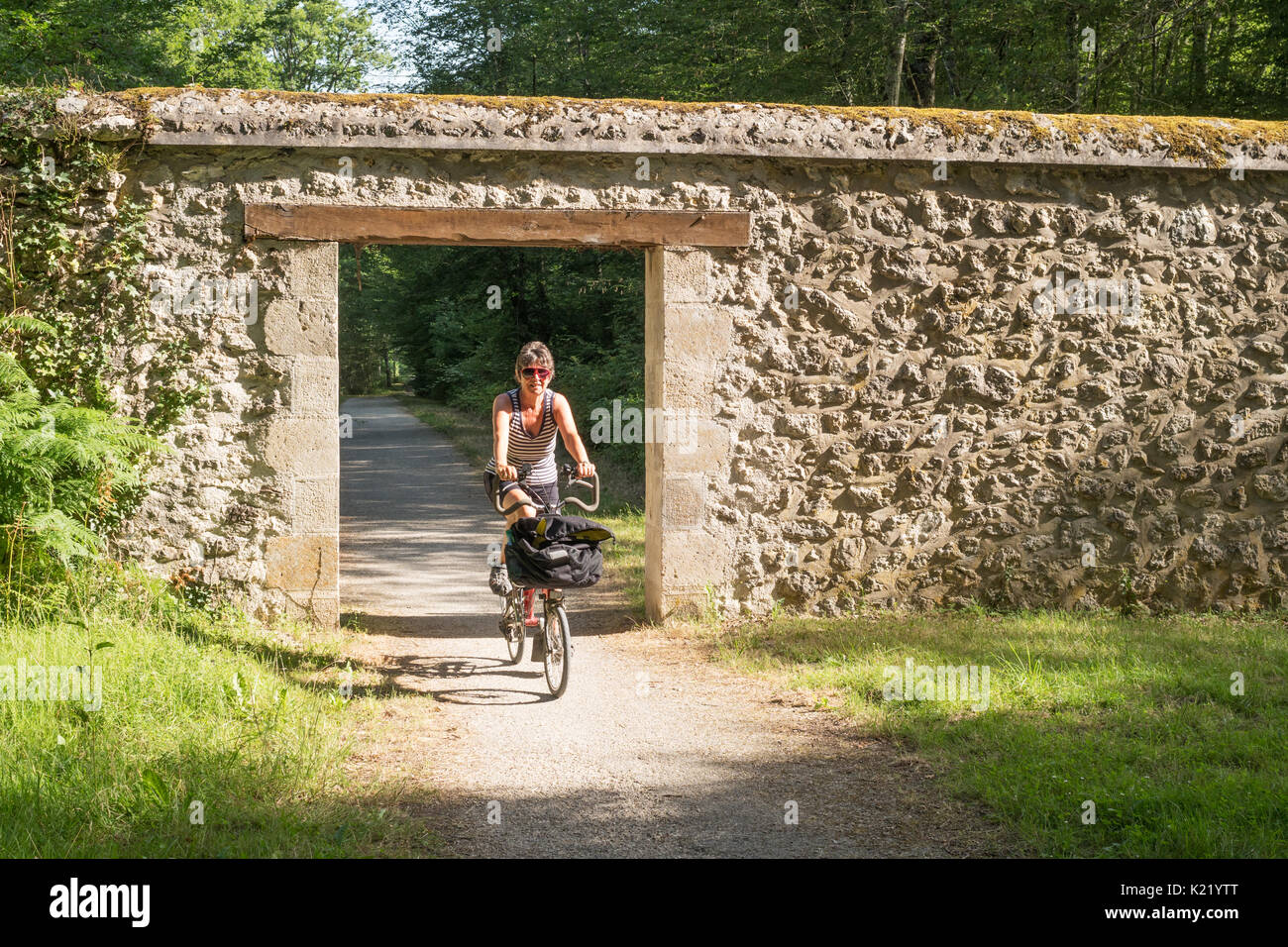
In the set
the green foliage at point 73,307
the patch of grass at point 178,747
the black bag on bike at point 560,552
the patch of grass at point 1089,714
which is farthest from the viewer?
the green foliage at point 73,307

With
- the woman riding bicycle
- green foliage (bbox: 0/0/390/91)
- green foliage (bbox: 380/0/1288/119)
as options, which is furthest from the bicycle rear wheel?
green foliage (bbox: 380/0/1288/119)

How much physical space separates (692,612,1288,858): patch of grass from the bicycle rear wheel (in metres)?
1.24

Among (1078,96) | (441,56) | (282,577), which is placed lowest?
(282,577)

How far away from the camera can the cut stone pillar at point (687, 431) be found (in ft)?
24.0

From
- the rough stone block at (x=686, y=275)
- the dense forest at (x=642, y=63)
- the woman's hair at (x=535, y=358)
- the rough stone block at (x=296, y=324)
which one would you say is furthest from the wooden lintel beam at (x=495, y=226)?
the dense forest at (x=642, y=63)

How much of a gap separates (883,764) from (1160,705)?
170 cm

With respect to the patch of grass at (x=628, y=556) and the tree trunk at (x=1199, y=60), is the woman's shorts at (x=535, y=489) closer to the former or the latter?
the patch of grass at (x=628, y=556)

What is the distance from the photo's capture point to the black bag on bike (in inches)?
228

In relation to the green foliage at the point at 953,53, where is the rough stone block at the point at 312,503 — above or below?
below

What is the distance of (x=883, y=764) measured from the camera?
500 cm

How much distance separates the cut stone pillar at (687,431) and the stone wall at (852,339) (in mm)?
19

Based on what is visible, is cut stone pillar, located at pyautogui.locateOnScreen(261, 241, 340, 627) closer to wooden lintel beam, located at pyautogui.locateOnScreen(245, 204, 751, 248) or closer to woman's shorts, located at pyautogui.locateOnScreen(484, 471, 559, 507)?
wooden lintel beam, located at pyautogui.locateOnScreen(245, 204, 751, 248)

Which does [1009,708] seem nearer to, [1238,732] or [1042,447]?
[1238,732]

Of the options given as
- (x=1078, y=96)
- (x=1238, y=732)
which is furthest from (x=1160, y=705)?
(x=1078, y=96)
